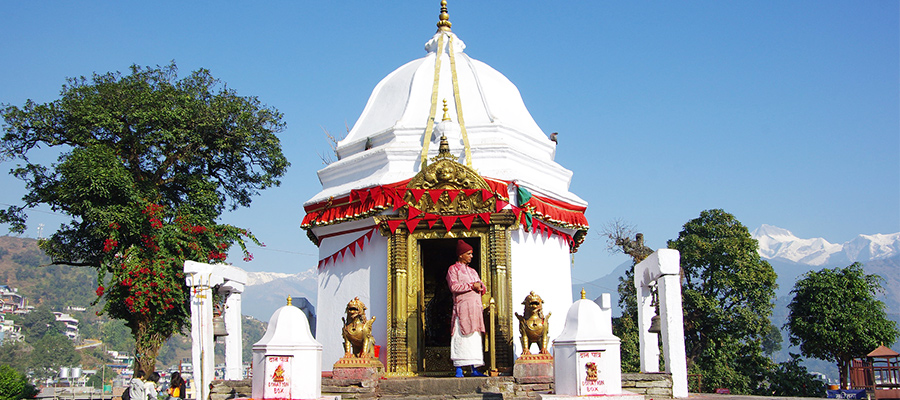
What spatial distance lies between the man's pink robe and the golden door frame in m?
0.91

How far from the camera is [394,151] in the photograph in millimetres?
13195

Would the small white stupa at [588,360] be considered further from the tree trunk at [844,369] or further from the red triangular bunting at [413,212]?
the tree trunk at [844,369]

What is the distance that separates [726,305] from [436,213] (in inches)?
701

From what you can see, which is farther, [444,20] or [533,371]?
[444,20]

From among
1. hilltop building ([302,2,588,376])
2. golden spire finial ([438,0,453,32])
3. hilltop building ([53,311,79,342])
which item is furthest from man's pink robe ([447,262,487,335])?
hilltop building ([53,311,79,342])

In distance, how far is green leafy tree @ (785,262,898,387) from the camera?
2303 centimetres

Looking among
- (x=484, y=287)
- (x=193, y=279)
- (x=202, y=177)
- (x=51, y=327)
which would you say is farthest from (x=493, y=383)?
(x=51, y=327)

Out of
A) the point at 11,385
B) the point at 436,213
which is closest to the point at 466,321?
the point at 436,213

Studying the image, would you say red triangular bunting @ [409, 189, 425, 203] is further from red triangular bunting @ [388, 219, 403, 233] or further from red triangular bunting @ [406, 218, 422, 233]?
red triangular bunting @ [388, 219, 403, 233]

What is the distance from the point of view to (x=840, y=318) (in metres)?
23.5

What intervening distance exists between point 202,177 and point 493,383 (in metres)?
12.8

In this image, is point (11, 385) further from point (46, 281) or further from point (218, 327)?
point (46, 281)

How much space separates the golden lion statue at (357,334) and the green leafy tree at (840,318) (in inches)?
753

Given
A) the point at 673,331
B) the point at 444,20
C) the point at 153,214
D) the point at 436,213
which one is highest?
the point at 444,20
